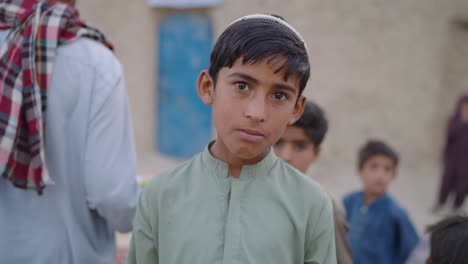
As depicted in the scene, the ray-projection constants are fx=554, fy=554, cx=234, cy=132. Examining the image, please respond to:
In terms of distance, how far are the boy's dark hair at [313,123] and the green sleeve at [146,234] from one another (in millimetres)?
984

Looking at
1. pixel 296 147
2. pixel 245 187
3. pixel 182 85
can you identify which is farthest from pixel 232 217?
pixel 182 85

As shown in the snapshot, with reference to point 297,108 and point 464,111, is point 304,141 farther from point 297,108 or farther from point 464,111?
point 464,111

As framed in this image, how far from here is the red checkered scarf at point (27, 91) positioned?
1.77 m

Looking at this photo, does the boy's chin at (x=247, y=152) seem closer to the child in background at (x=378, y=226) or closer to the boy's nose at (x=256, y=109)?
the boy's nose at (x=256, y=109)

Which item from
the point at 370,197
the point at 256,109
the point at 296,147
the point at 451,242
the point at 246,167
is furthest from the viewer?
the point at 370,197

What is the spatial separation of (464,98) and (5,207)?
593 cm

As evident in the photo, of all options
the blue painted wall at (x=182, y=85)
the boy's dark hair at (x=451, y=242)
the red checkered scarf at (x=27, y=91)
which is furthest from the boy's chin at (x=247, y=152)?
the blue painted wall at (x=182, y=85)

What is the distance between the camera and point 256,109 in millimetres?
1383

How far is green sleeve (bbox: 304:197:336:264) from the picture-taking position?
1471 mm

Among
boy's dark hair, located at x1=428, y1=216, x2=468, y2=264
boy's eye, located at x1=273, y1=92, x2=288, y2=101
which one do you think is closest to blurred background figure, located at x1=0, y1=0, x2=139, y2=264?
boy's eye, located at x1=273, y1=92, x2=288, y2=101

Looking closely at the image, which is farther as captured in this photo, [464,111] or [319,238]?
[464,111]

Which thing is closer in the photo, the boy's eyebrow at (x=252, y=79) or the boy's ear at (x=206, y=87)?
the boy's eyebrow at (x=252, y=79)

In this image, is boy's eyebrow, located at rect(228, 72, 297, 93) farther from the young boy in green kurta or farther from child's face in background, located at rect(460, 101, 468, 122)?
child's face in background, located at rect(460, 101, 468, 122)

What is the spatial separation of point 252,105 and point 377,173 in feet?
8.28
